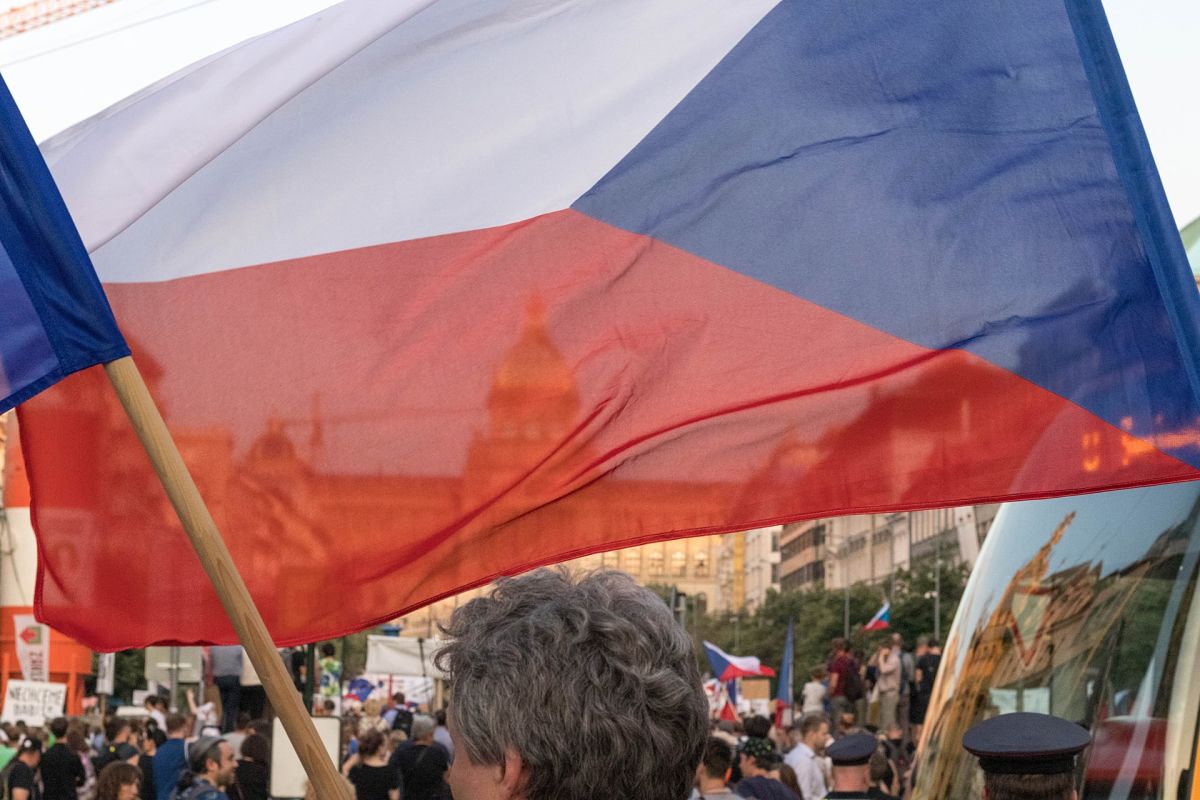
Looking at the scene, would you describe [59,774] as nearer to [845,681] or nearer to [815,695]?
[845,681]

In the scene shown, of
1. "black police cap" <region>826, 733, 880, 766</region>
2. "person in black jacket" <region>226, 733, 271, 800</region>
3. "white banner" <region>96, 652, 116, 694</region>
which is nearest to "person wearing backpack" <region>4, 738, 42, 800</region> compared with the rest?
"person in black jacket" <region>226, 733, 271, 800</region>

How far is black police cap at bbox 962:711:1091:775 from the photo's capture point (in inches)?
125

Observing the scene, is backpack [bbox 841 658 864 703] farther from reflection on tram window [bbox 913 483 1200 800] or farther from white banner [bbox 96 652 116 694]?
white banner [bbox 96 652 116 694]

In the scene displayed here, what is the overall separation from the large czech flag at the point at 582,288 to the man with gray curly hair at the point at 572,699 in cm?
162

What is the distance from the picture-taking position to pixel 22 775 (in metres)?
11.6

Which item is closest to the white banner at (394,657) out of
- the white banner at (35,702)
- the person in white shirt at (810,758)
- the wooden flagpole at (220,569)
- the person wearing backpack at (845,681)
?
the white banner at (35,702)

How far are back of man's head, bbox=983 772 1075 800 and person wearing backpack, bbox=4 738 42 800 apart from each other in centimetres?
1011

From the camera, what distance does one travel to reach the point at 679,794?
1.96m

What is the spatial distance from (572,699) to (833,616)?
219ft

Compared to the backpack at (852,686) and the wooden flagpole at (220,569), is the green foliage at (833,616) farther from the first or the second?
the wooden flagpole at (220,569)

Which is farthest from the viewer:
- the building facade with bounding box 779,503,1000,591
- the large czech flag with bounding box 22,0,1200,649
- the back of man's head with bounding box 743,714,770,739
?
the building facade with bounding box 779,503,1000,591

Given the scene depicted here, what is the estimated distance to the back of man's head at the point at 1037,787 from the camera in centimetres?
319

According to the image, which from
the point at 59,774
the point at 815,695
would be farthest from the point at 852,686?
the point at 59,774

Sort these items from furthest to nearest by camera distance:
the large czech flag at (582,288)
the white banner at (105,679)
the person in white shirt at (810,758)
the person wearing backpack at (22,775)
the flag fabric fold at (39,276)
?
the white banner at (105,679)
the person in white shirt at (810,758)
the person wearing backpack at (22,775)
the large czech flag at (582,288)
the flag fabric fold at (39,276)
